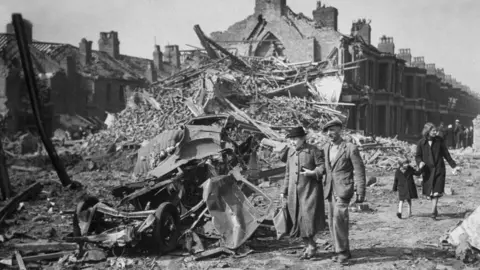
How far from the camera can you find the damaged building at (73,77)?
30.0 m

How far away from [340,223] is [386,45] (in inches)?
1562

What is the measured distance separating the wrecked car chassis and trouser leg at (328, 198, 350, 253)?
3.81ft

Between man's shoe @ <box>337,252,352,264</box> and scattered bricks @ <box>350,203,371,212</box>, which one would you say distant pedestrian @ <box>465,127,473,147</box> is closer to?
scattered bricks @ <box>350,203,371,212</box>

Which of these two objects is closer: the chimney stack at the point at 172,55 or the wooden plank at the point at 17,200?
the wooden plank at the point at 17,200

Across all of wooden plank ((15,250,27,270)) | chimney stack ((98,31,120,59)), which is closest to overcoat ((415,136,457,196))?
wooden plank ((15,250,27,270))

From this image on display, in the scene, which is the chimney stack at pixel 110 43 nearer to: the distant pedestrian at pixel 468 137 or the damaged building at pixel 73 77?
the damaged building at pixel 73 77

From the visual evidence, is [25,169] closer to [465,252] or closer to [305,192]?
[305,192]

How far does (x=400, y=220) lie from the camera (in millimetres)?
9320

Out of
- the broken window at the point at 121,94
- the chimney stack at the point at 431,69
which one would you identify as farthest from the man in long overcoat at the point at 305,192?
the chimney stack at the point at 431,69

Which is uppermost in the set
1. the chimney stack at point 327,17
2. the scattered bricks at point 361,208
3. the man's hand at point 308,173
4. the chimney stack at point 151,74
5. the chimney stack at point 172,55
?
the chimney stack at point 172,55

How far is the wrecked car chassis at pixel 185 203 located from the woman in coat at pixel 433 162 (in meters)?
3.46

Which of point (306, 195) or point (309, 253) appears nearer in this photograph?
point (306, 195)

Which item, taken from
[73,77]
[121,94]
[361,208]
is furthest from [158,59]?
[361,208]

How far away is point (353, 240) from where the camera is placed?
771 cm
